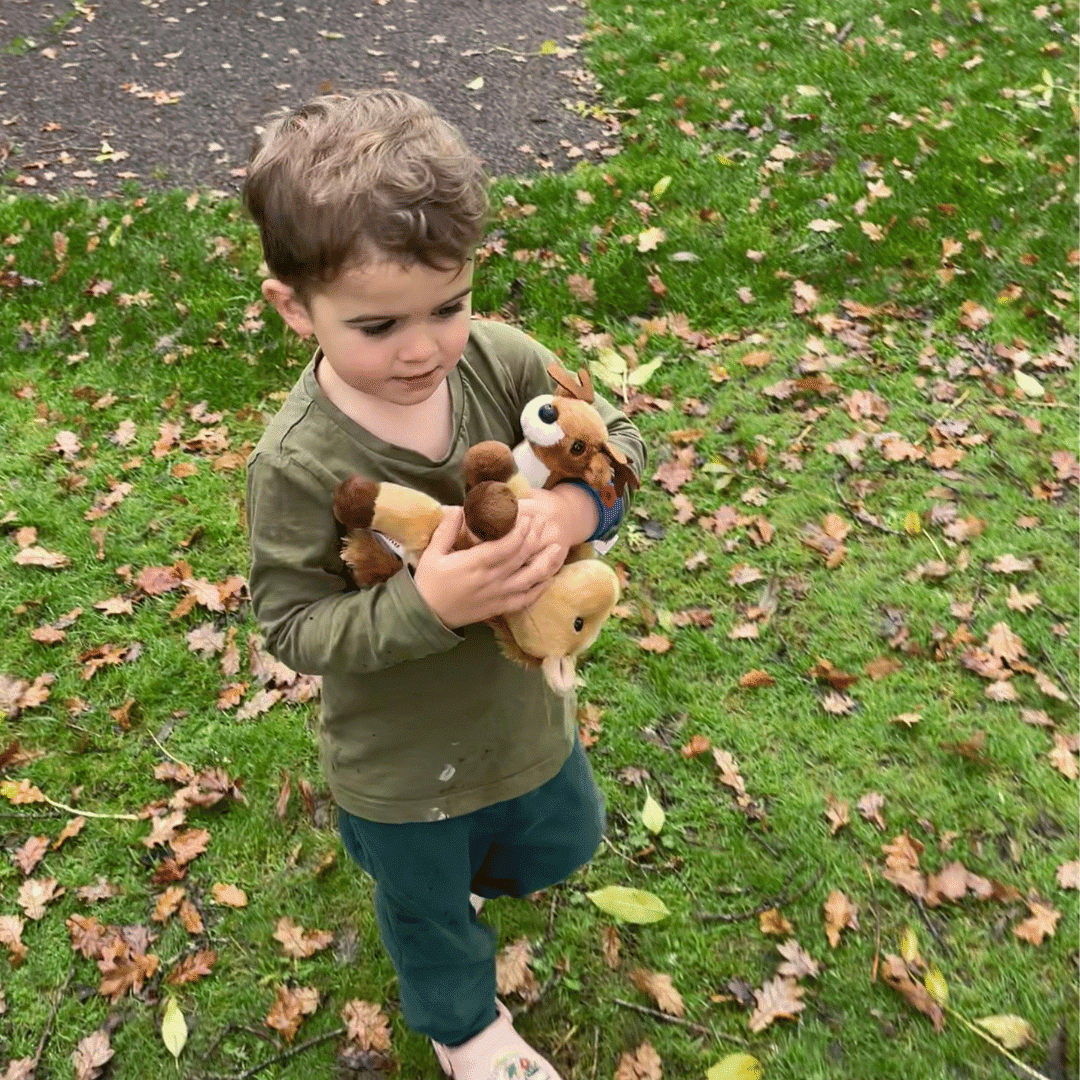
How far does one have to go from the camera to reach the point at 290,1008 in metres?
2.71

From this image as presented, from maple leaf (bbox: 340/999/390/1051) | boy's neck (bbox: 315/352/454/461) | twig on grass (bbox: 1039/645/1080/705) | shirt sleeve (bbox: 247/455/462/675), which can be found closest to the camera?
shirt sleeve (bbox: 247/455/462/675)

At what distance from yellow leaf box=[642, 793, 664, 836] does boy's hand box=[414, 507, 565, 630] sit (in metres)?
1.90

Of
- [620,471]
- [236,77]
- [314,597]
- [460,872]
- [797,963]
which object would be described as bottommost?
[797,963]

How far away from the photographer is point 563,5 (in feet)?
28.0

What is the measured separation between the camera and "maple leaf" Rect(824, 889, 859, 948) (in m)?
2.83

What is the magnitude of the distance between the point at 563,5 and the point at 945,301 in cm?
551

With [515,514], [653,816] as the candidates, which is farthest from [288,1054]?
[515,514]

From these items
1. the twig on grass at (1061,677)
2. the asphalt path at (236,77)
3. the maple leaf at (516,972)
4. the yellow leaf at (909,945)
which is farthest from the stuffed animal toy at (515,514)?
the asphalt path at (236,77)

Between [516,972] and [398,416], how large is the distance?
195 centimetres

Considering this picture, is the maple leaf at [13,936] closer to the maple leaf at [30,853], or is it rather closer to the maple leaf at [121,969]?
the maple leaf at [30,853]

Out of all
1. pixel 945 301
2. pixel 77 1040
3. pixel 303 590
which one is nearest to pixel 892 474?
pixel 945 301

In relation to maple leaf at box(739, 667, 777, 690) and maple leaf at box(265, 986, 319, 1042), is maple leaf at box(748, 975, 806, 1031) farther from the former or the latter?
maple leaf at box(265, 986, 319, 1042)

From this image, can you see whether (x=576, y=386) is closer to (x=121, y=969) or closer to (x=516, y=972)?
(x=516, y=972)

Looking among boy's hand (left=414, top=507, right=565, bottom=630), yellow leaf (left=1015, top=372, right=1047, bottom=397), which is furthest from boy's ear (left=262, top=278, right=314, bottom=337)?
yellow leaf (left=1015, top=372, right=1047, bottom=397)
